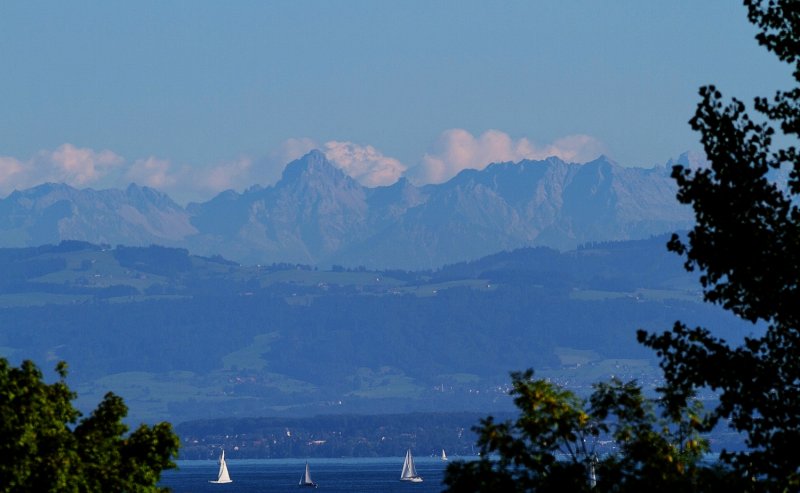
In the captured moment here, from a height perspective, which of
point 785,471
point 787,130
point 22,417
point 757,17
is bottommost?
point 785,471

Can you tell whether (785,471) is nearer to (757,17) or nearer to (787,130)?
(787,130)

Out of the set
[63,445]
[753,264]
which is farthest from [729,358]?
[63,445]

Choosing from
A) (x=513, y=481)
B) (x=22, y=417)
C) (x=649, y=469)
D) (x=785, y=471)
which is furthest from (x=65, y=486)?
(x=785, y=471)

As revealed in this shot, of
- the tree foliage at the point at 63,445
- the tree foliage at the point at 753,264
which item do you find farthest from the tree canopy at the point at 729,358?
the tree foliage at the point at 63,445

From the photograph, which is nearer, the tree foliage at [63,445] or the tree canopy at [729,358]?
the tree canopy at [729,358]

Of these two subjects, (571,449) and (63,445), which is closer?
(571,449)

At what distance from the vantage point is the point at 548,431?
151 feet

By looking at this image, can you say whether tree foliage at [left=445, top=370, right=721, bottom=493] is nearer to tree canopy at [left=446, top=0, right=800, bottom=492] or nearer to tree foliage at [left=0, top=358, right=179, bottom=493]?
tree canopy at [left=446, top=0, right=800, bottom=492]

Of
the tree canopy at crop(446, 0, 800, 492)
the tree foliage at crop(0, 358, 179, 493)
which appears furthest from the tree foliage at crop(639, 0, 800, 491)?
the tree foliage at crop(0, 358, 179, 493)

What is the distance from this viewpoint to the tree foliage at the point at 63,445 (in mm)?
54062

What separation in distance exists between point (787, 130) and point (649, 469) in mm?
8962

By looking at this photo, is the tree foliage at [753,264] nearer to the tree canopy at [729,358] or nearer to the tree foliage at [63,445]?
the tree canopy at [729,358]

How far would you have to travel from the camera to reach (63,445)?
185 feet

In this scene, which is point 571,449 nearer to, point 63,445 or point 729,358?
point 729,358
